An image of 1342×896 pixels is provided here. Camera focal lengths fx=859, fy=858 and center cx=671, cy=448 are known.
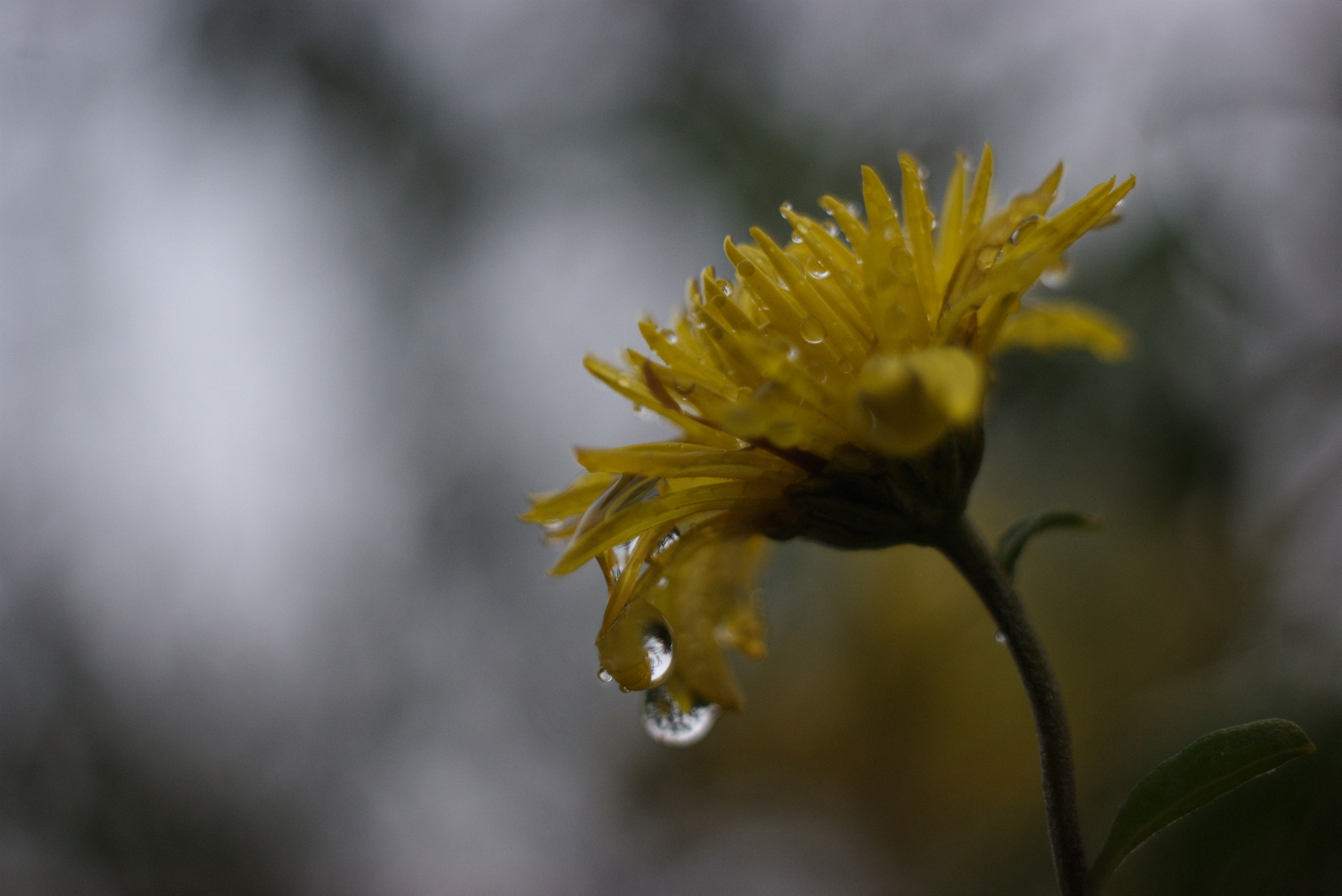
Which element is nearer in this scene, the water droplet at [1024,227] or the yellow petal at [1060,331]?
the water droplet at [1024,227]

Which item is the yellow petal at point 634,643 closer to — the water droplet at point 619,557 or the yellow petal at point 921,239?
the water droplet at point 619,557

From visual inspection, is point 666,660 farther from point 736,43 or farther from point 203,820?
point 736,43

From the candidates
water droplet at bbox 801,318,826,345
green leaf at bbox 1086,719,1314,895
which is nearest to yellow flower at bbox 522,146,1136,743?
water droplet at bbox 801,318,826,345

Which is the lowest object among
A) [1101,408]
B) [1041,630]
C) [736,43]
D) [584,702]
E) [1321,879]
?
[1321,879]

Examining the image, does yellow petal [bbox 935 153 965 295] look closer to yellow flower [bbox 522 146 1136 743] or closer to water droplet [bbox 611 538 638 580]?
yellow flower [bbox 522 146 1136 743]

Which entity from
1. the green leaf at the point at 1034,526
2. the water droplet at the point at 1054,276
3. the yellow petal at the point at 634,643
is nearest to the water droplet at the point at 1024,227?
the water droplet at the point at 1054,276

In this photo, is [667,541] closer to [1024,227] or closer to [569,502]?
[569,502]

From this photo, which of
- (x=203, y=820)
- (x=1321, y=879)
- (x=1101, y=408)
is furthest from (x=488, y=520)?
(x=1321, y=879)
